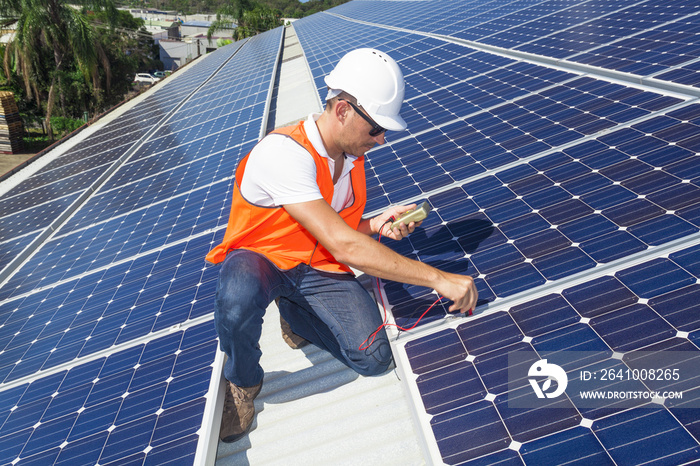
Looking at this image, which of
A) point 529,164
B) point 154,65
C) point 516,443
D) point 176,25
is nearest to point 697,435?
point 516,443

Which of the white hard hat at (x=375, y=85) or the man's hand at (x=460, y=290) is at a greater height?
the white hard hat at (x=375, y=85)

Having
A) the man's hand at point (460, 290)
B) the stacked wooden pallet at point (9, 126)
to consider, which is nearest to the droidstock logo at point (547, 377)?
the man's hand at point (460, 290)

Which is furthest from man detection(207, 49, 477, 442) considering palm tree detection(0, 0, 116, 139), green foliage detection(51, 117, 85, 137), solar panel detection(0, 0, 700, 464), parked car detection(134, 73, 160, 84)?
parked car detection(134, 73, 160, 84)

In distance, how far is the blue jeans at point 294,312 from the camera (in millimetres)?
4223

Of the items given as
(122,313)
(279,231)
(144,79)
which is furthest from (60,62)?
(279,231)

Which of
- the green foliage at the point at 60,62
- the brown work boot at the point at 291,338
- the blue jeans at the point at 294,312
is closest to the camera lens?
the blue jeans at the point at 294,312

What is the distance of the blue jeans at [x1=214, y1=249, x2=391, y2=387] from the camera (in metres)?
4.22

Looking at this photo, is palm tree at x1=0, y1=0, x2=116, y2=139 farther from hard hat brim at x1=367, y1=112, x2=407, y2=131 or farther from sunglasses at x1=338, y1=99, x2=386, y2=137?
hard hat brim at x1=367, y1=112, x2=407, y2=131

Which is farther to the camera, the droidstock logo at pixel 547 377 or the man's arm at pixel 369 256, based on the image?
the man's arm at pixel 369 256

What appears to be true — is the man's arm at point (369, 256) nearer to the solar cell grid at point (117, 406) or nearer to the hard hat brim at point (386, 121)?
the hard hat brim at point (386, 121)

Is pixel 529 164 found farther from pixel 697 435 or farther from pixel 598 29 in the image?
pixel 598 29

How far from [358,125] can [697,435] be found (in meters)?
2.97

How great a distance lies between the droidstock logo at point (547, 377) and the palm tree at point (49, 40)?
41.5m

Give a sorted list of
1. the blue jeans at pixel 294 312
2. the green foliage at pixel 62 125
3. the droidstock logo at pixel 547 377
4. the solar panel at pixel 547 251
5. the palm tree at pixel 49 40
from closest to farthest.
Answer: the solar panel at pixel 547 251 → the droidstock logo at pixel 547 377 → the blue jeans at pixel 294 312 → the palm tree at pixel 49 40 → the green foliage at pixel 62 125
